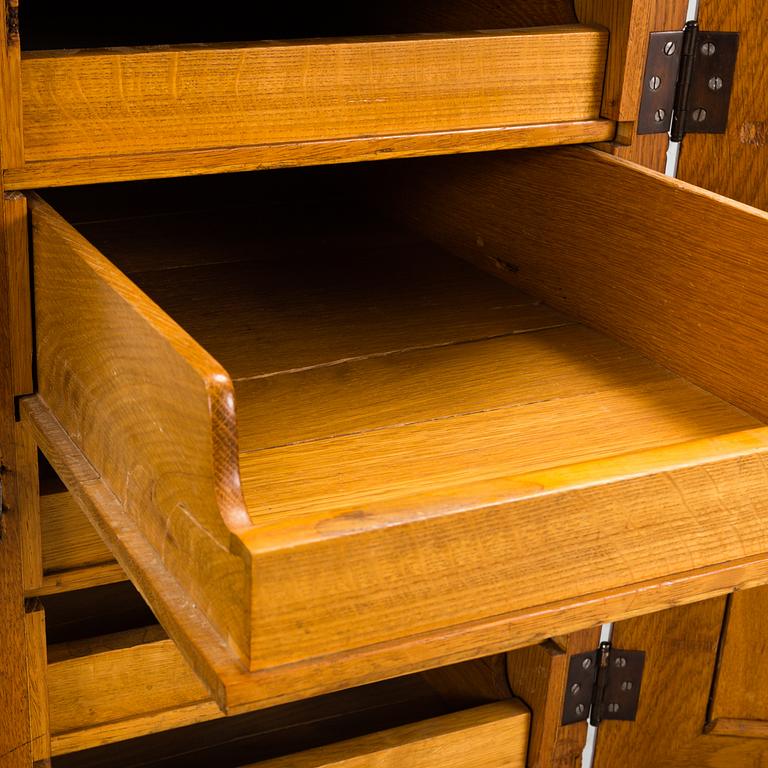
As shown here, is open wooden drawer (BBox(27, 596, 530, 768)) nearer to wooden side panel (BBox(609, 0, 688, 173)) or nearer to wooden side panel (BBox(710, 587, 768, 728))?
wooden side panel (BBox(710, 587, 768, 728))

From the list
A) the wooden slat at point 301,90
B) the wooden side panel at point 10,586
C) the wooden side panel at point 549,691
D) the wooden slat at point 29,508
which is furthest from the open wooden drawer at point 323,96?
the wooden side panel at point 549,691

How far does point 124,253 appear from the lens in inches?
43.3

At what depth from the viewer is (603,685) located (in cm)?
119

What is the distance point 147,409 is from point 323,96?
0.29 meters

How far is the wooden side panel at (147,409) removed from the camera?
0.58 metres

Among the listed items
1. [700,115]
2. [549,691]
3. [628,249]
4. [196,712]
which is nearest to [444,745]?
[549,691]

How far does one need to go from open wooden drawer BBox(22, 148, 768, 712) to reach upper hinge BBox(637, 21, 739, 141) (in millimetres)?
76

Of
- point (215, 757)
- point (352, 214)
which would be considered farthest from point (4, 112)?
point (215, 757)

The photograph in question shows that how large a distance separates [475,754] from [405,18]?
67 cm

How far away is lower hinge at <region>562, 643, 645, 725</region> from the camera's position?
1.18 meters

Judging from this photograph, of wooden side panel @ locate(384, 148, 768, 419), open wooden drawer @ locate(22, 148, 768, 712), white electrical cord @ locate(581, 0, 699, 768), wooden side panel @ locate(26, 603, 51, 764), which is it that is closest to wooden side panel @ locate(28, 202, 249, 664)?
open wooden drawer @ locate(22, 148, 768, 712)

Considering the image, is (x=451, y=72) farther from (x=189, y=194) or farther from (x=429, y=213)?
(x=189, y=194)

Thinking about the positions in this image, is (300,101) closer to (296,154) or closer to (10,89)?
(296,154)

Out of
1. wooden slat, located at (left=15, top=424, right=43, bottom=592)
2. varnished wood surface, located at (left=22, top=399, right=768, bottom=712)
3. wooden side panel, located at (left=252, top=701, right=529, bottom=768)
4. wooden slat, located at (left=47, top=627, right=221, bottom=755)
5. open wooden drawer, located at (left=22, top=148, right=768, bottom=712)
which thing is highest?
open wooden drawer, located at (left=22, top=148, right=768, bottom=712)
